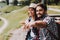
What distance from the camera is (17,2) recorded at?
235 cm

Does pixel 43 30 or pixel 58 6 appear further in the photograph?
pixel 58 6

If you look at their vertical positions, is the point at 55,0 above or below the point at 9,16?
above

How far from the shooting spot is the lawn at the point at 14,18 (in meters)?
2.24

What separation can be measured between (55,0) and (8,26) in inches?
24.0

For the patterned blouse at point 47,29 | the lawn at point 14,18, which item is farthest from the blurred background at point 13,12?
the patterned blouse at point 47,29

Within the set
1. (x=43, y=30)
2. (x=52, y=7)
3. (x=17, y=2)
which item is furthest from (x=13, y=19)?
(x=43, y=30)

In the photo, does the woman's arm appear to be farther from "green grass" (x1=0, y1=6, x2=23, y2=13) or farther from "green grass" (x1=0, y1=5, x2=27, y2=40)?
"green grass" (x1=0, y1=6, x2=23, y2=13)

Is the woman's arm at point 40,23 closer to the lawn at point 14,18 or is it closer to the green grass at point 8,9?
the lawn at point 14,18

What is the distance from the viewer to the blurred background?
2.25 m

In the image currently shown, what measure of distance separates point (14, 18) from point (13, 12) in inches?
3.0

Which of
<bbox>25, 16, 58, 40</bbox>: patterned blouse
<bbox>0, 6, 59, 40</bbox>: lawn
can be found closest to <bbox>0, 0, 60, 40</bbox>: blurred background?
<bbox>0, 6, 59, 40</bbox>: lawn

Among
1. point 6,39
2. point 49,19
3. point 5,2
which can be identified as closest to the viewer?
point 49,19

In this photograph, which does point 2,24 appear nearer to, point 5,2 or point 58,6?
point 5,2

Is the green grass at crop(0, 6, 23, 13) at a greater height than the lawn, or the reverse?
the green grass at crop(0, 6, 23, 13)
